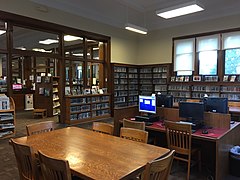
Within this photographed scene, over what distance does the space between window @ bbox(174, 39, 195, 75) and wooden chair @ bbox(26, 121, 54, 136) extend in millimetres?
6385

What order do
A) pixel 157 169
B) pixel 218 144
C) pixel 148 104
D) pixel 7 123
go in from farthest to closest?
pixel 7 123 < pixel 148 104 < pixel 218 144 < pixel 157 169

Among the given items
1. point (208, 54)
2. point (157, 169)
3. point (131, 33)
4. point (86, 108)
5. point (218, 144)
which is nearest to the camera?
point (157, 169)

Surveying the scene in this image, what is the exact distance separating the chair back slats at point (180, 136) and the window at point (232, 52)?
5129 millimetres

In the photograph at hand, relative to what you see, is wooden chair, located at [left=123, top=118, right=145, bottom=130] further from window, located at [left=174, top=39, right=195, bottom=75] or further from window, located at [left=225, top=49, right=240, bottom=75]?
window, located at [left=174, top=39, right=195, bottom=75]

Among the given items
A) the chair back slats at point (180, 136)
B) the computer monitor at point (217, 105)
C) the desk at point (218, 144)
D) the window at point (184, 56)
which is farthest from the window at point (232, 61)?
the chair back slats at point (180, 136)

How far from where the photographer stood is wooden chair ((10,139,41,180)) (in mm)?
1870

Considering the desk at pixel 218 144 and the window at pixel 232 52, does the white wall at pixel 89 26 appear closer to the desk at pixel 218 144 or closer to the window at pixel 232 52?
the window at pixel 232 52

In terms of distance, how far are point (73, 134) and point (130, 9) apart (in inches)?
220

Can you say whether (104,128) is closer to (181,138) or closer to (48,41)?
(181,138)

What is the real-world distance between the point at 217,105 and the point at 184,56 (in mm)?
4786

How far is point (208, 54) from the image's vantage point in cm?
755

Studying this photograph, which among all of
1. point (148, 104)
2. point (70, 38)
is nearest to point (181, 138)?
point (148, 104)

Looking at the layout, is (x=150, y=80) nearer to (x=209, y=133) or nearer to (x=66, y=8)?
(x=66, y=8)

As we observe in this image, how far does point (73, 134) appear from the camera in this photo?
279 cm
